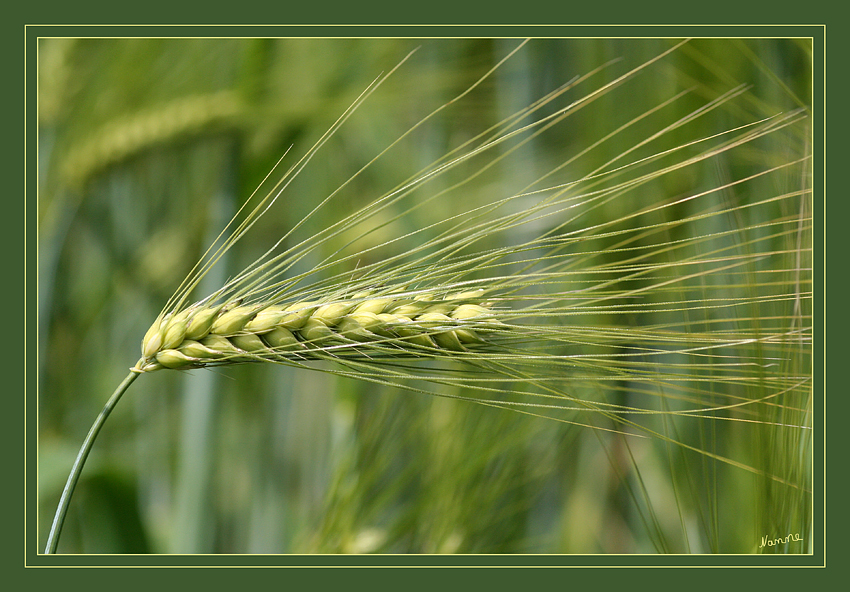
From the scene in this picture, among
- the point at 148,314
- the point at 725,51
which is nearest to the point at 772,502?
the point at 725,51

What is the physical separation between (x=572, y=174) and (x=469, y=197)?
0.24 metres

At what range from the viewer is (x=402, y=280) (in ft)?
3.26

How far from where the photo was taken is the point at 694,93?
3.57 ft

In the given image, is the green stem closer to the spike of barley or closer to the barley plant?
the spike of barley

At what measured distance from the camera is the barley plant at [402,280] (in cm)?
98

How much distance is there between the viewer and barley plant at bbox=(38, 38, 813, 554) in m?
0.98
